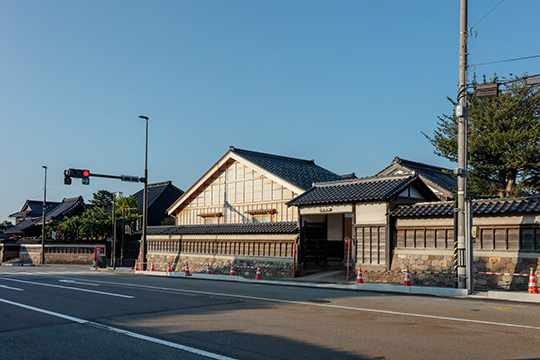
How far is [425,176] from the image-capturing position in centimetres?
3488

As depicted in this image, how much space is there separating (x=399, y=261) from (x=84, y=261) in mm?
37418

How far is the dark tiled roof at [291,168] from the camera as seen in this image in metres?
→ 33.3

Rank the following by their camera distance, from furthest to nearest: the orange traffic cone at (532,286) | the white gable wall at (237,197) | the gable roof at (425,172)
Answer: the gable roof at (425,172), the white gable wall at (237,197), the orange traffic cone at (532,286)

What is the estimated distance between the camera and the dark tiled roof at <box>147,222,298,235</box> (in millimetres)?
26266

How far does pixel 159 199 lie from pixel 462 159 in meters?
48.3

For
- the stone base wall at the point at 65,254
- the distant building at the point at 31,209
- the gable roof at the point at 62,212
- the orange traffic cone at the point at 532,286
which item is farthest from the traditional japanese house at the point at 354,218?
the distant building at the point at 31,209

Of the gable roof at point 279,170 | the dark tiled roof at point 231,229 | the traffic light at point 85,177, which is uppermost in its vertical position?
the gable roof at point 279,170

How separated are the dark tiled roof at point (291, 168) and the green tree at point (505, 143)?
422 inches

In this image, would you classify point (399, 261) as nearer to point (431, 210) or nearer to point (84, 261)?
point (431, 210)

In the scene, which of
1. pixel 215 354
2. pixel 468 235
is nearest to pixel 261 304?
pixel 215 354

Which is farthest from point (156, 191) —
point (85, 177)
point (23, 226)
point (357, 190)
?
point (357, 190)

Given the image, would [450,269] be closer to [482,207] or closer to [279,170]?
[482,207]

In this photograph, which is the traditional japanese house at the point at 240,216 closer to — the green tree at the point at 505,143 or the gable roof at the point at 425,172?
the gable roof at the point at 425,172

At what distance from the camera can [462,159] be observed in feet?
54.1
